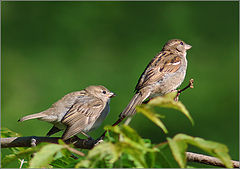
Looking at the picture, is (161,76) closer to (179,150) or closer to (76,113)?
(76,113)

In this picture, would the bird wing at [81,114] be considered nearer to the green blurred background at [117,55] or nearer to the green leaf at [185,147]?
the green blurred background at [117,55]

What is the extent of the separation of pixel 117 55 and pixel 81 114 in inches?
166

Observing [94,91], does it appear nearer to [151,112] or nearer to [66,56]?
[151,112]

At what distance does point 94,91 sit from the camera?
14.5 feet

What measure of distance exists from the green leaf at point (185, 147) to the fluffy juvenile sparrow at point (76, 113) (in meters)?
2.06

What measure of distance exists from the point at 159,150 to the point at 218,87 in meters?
5.79

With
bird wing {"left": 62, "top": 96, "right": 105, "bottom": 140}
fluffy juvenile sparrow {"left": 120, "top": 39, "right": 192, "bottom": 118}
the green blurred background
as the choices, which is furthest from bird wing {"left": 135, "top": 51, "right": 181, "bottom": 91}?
the green blurred background

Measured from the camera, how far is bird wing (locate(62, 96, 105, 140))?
3.64m

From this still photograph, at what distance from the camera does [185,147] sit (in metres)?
1.50

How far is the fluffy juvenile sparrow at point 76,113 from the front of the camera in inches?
146

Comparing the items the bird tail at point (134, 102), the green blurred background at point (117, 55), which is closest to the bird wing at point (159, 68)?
the bird tail at point (134, 102)

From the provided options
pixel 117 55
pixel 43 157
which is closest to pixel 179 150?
pixel 43 157

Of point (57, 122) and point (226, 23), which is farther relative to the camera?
point (226, 23)

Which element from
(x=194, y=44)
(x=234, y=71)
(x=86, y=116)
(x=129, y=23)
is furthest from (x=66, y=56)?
(x=86, y=116)
